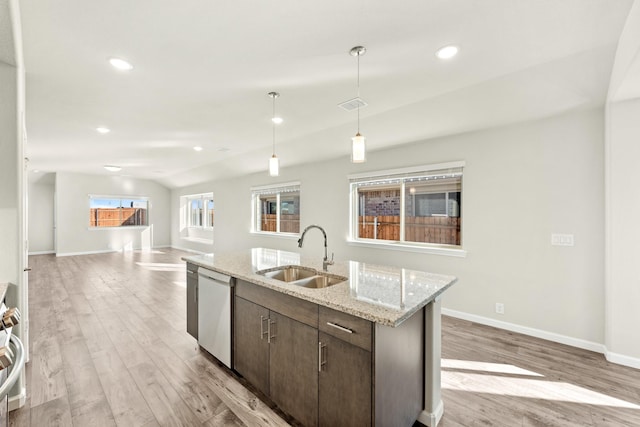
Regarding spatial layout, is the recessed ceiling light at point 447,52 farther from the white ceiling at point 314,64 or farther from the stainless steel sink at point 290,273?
the stainless steel sink at point 290,273

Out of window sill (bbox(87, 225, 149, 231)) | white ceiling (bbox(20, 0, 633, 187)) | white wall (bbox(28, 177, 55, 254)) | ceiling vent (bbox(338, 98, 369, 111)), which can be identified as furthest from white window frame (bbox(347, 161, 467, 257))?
white wall (bbox(28, 177, 55, 254))

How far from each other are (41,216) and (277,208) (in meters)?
8.37

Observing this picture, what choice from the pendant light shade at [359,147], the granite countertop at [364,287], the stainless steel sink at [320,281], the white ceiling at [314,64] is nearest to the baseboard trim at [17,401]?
the granite countertop at [364,287]

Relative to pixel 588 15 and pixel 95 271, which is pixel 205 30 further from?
pixel 95 271

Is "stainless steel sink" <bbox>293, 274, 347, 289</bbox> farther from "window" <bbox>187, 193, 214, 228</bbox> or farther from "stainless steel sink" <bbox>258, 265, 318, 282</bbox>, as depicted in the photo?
"window" <bbox>187, 193, 214, 228</bbox>

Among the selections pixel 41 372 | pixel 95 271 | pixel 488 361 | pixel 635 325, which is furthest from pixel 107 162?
pixel 635 325

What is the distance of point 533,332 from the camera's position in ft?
10.2

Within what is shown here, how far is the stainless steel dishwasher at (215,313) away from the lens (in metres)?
2.33

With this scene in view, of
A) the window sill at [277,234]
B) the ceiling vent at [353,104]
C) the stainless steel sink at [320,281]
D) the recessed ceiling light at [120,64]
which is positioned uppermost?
the recessed ceiling light at [120,64]

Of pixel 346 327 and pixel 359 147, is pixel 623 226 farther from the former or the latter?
pixel 346 327

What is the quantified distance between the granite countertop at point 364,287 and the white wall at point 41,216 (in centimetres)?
991

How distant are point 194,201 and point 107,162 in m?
3.16

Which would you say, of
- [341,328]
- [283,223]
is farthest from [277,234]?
[341,328]

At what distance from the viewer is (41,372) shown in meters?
2.41
